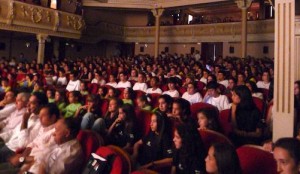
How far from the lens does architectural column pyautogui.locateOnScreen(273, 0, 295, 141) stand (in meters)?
2.66

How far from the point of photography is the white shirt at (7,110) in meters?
4.12

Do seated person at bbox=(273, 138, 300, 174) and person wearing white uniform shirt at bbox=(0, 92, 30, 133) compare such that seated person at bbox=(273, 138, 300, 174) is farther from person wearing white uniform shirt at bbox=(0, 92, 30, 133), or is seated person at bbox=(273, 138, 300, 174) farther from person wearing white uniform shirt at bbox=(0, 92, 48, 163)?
person wearing white uniform shirt at bbox=(0, 92, 30, 133)

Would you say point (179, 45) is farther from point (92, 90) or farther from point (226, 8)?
point (92, 90)

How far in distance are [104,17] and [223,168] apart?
17917 mm

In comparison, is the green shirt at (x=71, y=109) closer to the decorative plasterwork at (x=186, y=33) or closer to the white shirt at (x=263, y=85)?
the white shirt at (x=263, y=85)

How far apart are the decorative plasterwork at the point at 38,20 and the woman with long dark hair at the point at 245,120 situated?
10.5 metres

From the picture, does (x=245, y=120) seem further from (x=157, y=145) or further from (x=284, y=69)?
(x=157, y=145)

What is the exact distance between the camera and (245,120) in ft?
10.7

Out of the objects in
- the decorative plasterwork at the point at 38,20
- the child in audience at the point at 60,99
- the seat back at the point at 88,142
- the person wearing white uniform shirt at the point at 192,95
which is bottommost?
the seat back at the point at 88,142

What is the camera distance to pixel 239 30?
46.2ft

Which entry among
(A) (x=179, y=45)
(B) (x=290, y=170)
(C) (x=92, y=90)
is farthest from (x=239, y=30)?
(B) (x=290, y=170)

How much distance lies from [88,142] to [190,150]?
0.98 metres

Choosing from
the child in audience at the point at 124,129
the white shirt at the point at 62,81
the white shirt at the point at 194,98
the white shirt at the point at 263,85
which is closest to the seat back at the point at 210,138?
the child in audience at the point at 124,129

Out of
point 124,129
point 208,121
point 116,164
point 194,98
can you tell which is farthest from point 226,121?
point 116,164
